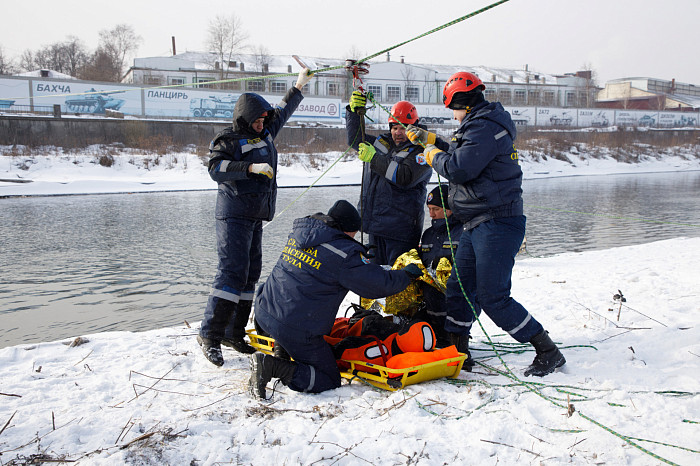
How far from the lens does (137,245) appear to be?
8.86 meters

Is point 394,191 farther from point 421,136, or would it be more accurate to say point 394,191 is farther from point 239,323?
point 239,323

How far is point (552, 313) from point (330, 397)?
263 centimetres

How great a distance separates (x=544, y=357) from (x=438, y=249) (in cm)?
115

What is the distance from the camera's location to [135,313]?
17.7 feet

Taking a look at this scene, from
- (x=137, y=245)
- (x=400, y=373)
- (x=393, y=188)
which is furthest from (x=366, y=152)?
(x=137, y=245)

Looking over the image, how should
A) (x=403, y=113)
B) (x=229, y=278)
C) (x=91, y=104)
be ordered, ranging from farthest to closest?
(x=91, y=104), (x=403, y=113), (x=229, y=278)

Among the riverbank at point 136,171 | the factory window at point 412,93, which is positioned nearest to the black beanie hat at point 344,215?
the riverbank at point 136,171

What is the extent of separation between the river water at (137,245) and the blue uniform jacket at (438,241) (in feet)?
8.31

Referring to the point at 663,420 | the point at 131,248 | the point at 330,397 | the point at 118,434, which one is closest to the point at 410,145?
the point at 330,397

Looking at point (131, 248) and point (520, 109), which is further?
point (520, 109)

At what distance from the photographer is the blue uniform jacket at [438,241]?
4047mm

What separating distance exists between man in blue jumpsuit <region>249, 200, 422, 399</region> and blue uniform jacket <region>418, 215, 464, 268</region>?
2.90 ft

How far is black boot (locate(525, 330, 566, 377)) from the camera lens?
332 cm

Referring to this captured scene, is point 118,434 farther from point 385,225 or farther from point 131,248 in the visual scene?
point 131,248
